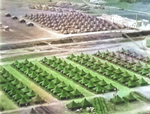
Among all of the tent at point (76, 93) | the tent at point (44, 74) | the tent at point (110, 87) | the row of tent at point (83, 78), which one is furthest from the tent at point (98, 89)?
the tent at point (44, 74)

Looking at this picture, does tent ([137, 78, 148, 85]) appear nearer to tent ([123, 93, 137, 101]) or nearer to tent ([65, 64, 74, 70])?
Answer: tent ([123, 93, 137, 101])

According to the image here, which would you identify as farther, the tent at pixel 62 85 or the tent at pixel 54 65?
the tent at pixel 54 65

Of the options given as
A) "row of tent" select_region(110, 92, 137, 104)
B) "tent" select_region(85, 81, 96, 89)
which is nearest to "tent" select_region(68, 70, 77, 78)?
"tent" select_region(85, 81, 96, 89)

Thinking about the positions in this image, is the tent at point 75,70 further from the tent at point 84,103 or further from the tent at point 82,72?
the tent at point 84,103

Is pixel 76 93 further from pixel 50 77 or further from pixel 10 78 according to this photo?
pixel 10 78

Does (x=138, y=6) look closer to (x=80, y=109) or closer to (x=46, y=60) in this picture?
(x=46, y=60)

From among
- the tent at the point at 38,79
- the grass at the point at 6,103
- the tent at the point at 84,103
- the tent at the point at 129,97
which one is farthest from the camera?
the tent at the point at 38,79

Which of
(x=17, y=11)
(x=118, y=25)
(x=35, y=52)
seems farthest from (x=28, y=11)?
(x=118, y=25)

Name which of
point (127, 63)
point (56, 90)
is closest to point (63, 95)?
point (56, 90)
